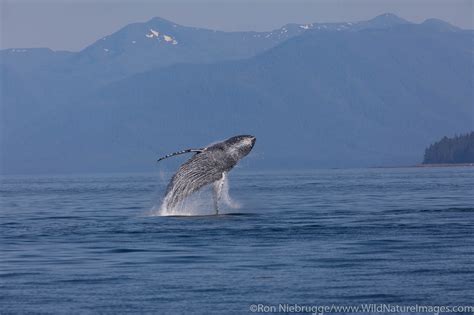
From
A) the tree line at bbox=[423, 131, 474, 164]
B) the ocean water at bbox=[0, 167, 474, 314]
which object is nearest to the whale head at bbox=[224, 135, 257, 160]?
the ocean water at bbox=[0, 167, 474, 314]

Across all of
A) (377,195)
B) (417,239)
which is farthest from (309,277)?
(377,195)

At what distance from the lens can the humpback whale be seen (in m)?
36.0

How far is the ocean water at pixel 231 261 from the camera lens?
71.5ft

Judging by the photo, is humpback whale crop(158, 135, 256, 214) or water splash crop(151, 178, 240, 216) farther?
water splash crop(151, 178, 240, 216)

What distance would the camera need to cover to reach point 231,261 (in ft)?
87.7

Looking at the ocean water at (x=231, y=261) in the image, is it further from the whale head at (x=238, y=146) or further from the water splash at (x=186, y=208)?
the whale head at (x=238, y=146)

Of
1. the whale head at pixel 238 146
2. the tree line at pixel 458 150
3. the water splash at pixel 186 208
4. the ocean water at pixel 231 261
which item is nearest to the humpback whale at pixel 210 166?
the whale head at pixel 238 146

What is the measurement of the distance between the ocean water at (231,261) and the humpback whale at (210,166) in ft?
3.81

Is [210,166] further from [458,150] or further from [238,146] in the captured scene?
[458,150]

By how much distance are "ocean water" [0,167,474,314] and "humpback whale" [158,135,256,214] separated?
45.7 inches

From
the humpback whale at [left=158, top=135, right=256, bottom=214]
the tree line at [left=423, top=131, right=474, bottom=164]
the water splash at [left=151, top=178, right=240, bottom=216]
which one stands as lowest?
the tree line at [left=423, top=131, right=474, bottom=164]

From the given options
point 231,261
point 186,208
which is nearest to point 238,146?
point 186,208

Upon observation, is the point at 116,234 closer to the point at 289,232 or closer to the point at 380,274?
the point at 289,232

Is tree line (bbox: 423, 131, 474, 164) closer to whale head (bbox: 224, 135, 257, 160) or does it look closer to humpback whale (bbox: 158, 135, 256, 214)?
whale head (bbox: 224, 135, 257, 160)
